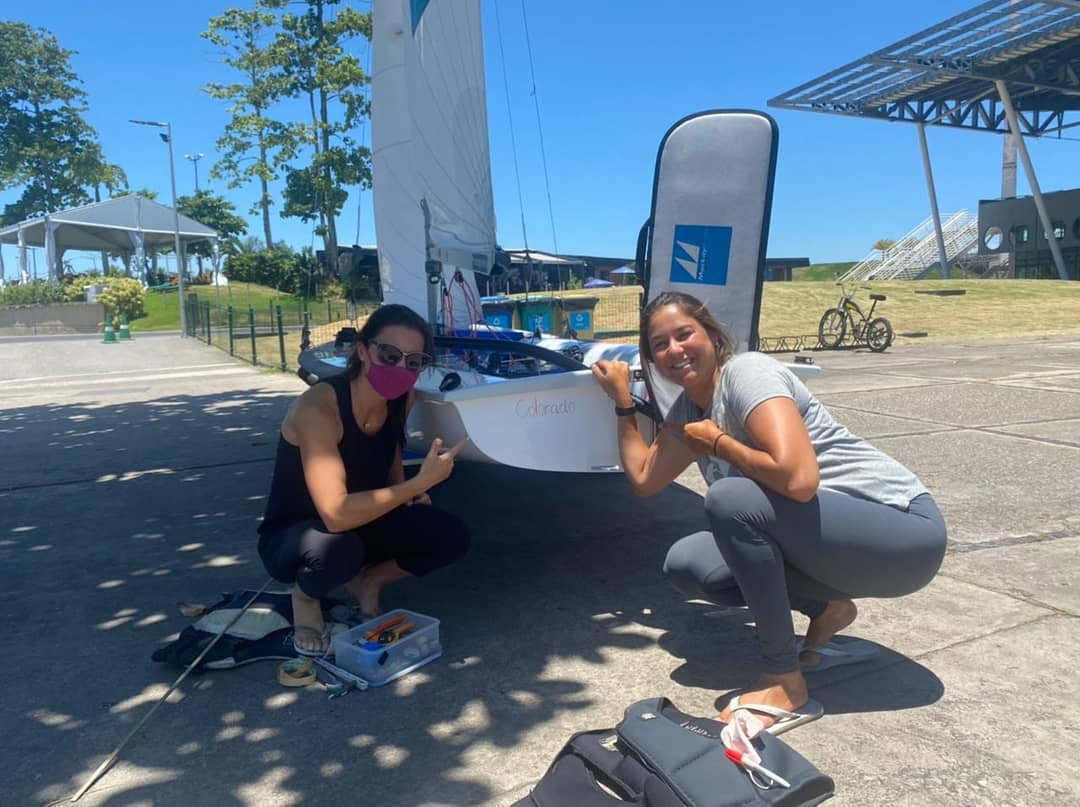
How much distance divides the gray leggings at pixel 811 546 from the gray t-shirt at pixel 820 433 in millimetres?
54

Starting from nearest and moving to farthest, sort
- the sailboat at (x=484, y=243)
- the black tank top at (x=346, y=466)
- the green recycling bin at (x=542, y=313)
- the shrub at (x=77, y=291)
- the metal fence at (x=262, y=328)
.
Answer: the black tank top at (x=346, y=466) → the sailboat at (x=484, y=243) → the green recycling bin at (x=542, y=313) → the metal fence at (x=262, y=328) → the shrub at (x=77, y=291)

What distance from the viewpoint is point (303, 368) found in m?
5.29

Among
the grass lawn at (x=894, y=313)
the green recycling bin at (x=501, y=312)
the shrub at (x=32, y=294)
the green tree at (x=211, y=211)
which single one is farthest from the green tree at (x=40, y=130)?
the green recycling bin at (x=501, y=312)

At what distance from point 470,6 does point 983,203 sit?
154 feet

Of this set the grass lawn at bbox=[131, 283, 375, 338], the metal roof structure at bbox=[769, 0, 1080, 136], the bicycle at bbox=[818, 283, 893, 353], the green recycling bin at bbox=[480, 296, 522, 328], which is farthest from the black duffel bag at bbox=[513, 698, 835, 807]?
the metal roof structure at bbox=[769, 0, 1080, 136]

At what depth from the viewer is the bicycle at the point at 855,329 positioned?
55.3ft

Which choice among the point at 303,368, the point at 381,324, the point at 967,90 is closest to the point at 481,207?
the point at 303,368

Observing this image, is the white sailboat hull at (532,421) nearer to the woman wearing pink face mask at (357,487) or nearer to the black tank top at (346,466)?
the woman wearing pink face mask at (357,487)

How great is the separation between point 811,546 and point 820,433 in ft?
1.24

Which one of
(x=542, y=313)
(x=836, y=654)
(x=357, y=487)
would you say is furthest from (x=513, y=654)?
(x=542, y=313)

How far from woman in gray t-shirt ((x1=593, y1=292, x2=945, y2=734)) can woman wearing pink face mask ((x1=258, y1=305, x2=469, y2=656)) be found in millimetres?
915

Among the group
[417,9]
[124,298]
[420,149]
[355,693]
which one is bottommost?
[355,693]

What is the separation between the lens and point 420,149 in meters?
5.72

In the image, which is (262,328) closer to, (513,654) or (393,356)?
(393,356)
